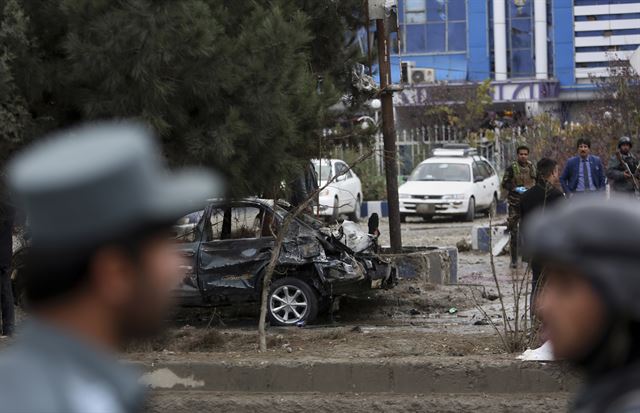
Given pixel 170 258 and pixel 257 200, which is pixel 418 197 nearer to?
pixel 257 200

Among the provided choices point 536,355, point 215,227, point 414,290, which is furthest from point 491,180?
point 536,355

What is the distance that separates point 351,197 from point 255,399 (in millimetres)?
20138

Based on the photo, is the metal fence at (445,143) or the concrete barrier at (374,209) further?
the metal fence at (445,143)

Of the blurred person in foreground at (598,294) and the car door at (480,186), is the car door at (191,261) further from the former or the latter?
the car door at (480,186)

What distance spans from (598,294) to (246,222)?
11.1m

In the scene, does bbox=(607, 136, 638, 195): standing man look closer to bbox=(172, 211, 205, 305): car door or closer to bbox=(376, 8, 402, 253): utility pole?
bbox=(376, 8, 402, 253): utility pole

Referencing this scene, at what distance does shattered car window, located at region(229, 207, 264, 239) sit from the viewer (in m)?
12.8

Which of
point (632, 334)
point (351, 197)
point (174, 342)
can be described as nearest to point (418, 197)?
point (351, 197)

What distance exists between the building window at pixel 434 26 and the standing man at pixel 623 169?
114 feet

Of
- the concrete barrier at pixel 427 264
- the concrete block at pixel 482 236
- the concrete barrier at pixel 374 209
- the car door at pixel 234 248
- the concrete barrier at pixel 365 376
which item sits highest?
the car door at pixel 234 248

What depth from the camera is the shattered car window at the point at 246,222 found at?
41.9ft

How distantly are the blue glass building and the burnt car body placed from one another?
116ft

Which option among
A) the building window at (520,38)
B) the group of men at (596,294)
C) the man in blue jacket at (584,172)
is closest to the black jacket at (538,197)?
the man in blue jacket at (584,172)

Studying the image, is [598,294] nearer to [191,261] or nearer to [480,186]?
[191,261]
